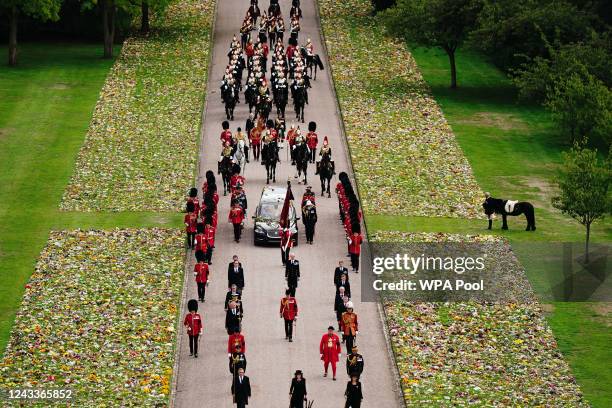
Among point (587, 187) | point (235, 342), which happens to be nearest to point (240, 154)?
point (587, 187)

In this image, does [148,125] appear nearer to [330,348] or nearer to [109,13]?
[109,13]

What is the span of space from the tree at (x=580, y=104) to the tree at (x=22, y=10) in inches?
1117

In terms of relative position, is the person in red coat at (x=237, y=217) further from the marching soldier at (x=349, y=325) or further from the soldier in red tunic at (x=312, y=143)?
the marching soldier at (x=349, y=325)

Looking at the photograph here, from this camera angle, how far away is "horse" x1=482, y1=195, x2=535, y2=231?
189 feet

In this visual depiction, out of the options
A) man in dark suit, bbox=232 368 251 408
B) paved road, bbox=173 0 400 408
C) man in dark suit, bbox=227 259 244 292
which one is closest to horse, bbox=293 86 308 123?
paved road, bbox=173 0 400 408

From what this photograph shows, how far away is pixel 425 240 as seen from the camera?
5672cm

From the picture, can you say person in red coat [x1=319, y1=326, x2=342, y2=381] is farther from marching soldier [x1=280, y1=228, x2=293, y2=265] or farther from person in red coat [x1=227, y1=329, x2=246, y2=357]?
marching soldier [x1=280, y1=228, x2=293, y2=265]

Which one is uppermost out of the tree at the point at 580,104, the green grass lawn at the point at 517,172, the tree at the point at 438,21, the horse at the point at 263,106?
the tree at the point at 438,21

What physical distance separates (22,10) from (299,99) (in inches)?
808

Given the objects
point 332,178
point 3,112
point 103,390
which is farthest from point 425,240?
point 3,112

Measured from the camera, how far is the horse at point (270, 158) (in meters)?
62.4

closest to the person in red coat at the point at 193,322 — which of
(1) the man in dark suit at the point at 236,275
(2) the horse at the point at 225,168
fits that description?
(1) the man in dark suit at the point at 236,275

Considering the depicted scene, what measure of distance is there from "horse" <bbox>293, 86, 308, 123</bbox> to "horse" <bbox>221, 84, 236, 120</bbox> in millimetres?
2975

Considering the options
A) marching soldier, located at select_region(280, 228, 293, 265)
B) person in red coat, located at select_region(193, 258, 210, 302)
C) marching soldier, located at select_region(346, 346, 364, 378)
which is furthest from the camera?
marching soldier, located at select_region(280, 228, 293, 265)
